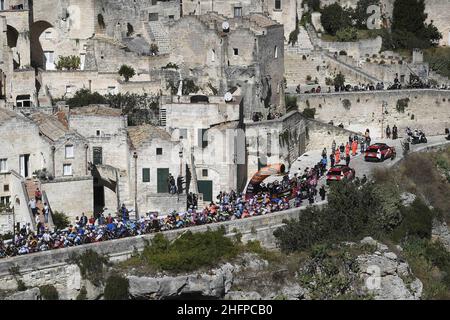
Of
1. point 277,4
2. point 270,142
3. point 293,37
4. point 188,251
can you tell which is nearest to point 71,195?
point 188,251

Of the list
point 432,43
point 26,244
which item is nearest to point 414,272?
point 26,244

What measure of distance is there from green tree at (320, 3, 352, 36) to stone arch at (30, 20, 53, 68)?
1828 cm

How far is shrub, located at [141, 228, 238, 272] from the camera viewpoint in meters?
48.2

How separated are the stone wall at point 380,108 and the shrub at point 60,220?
65.5 feet

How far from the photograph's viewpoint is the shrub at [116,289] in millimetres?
46562

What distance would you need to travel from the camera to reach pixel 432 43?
77938 mm

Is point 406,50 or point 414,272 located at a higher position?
point 406,50

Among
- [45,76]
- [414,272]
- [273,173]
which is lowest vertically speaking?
[414,272]

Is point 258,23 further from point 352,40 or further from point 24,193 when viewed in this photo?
point 24,193

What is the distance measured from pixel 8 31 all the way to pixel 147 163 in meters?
14.5

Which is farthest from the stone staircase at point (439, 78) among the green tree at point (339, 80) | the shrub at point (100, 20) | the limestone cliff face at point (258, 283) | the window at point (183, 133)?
the limestone cliff face at point (258, 283)

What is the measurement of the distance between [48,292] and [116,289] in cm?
255

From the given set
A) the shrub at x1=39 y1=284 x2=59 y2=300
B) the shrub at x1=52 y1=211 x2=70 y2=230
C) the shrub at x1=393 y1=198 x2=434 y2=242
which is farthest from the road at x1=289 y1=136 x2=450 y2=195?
the shrub at x1=39 y1=284 x2=59 y2=300

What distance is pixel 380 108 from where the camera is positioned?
68375mm
